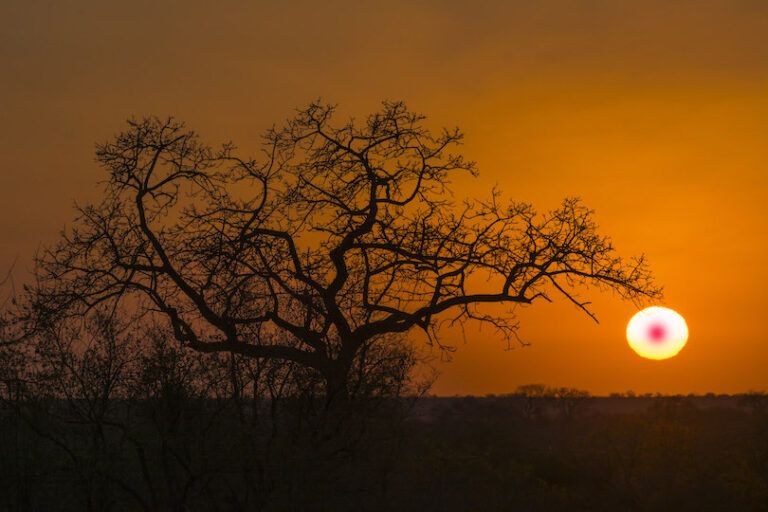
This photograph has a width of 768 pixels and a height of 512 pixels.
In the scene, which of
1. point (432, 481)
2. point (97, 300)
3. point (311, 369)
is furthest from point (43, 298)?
point (432, 481)

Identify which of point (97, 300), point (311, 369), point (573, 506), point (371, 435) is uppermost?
point (97, 300)

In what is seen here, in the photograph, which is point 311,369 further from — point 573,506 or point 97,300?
A: point 573,506

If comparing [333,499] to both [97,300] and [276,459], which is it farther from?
[97,300]

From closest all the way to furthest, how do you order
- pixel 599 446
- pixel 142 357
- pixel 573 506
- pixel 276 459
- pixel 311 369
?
pixel 276 459 → pixel 311 369 → pixel 142 357 → pixel 573 506 → pixel 599 446

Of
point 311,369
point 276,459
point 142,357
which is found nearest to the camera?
point 276,459

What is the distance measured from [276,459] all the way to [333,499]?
134 cm

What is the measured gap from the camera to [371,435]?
12.1 m

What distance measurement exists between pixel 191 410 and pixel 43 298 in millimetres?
2386

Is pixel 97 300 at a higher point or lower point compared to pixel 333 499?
higher

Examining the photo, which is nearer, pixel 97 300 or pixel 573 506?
pixel 97 300

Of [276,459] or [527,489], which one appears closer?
[276,459]

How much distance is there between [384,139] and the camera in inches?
483

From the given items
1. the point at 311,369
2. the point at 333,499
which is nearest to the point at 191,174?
the point at 311,369

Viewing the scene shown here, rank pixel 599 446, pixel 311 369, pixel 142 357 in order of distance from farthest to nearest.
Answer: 1. pixel 599 446
2. pixel 142 357
3. pixel 311 369
